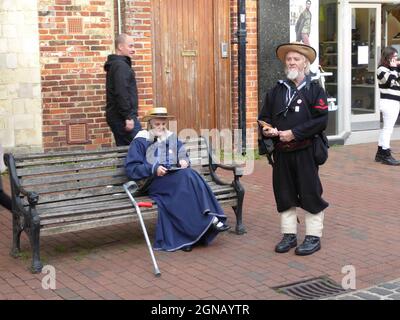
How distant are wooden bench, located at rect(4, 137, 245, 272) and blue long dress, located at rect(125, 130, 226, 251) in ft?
0.48

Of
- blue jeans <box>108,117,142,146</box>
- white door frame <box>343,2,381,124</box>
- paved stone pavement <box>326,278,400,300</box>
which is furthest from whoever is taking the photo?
white door frame <box>343,2,381,124</box>

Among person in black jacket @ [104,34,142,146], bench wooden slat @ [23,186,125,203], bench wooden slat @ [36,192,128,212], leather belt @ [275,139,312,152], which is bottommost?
bench wooden slat @ [36,192,128,212]

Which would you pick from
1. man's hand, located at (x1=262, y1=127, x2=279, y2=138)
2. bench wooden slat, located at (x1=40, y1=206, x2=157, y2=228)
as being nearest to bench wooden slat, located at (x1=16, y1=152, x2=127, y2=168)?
bench wooden slat, located at (x1=40, y1=206, x2=157, y2=228)

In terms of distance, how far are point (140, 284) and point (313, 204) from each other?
1708mm

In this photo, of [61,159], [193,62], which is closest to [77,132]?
[193,62]

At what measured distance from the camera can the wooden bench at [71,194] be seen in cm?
550

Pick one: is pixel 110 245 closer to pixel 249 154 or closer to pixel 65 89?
pixel 65 89

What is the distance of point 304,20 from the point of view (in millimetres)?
11297

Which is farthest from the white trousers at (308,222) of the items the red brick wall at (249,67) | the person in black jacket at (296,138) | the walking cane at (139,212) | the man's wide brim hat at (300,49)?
the red brick wall at (249,67)

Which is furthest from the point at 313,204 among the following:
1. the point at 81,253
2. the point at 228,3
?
the point at 228,3

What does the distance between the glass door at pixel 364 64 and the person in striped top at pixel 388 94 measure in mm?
2072

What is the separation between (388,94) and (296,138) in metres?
4.92

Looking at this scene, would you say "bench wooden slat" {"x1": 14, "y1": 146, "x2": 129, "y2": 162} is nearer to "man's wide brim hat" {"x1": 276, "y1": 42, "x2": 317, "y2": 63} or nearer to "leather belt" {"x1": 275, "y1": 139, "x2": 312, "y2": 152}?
"leather belt" {"x1": 275, "y1": 139, "x2": 312, "y2": 152}

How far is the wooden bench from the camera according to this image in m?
5.50
